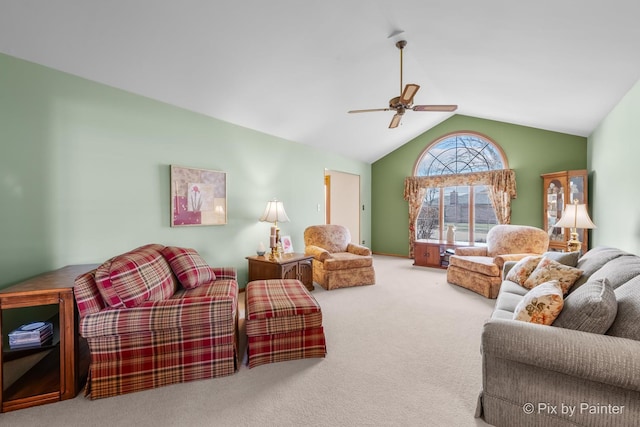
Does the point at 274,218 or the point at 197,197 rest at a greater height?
the point at 197,197

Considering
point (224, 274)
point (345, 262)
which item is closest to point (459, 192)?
point (345, 262)

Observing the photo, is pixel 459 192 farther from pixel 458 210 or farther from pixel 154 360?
pixel 154 360

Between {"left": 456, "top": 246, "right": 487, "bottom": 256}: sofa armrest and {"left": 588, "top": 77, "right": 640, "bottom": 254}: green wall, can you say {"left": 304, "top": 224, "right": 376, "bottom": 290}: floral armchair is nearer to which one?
{"left": 456, "top": 246, "right": 487, "bottom": 256}: sofa armrest

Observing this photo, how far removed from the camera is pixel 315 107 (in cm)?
419

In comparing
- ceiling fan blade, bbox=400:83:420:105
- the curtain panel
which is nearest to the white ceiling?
ceiling fan blade, bbox=400:83:420:105

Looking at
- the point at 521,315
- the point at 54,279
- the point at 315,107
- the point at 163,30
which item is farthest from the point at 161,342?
the point at 315,107

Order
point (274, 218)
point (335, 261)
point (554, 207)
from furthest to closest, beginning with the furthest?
point (554, 207)
point (335, 261)
point (274, 218)

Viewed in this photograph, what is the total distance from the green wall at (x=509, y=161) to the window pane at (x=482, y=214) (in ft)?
1.36

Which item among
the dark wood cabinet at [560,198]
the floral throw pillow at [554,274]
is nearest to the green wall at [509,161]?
the dark wood cabinet at [560,198]

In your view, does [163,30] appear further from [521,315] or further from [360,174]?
[360,174]

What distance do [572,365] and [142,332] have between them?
2419 millimetres

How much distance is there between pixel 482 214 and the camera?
19.8 feet

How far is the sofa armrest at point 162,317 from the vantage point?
180 centimetres

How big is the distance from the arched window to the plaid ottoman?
506 centimetres
